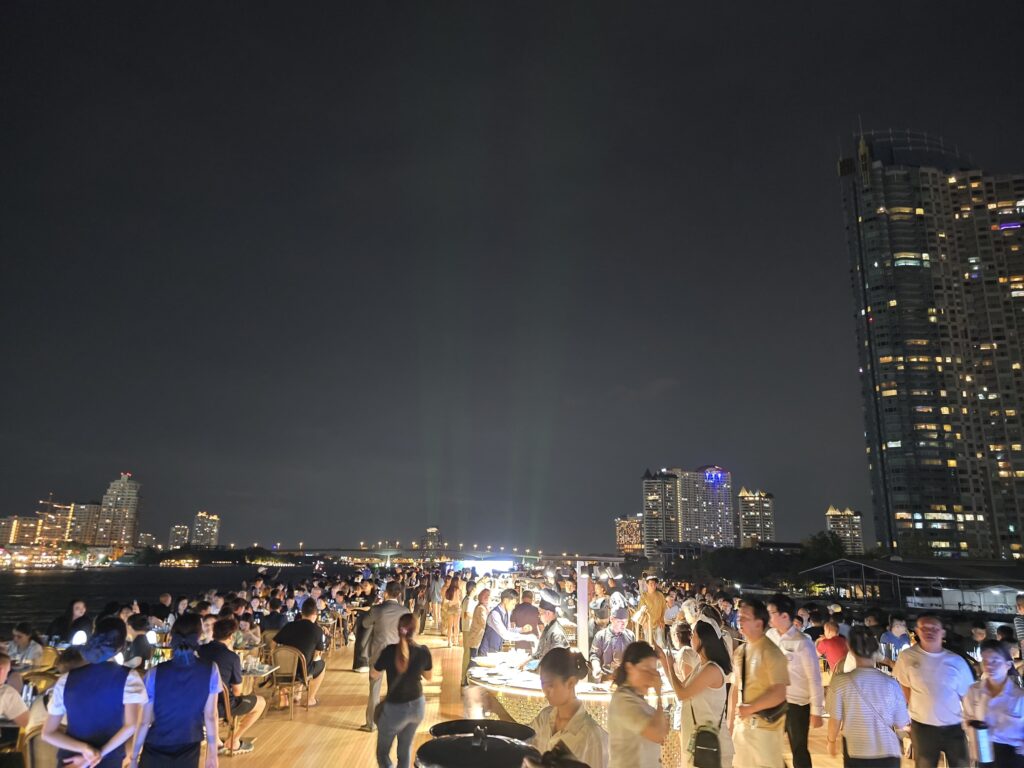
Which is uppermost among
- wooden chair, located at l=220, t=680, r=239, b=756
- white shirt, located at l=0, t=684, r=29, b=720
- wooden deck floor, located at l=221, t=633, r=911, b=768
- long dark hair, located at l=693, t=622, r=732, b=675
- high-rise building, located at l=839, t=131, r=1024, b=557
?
high-rise building, located at l=839, t=131, r=1024, b=557

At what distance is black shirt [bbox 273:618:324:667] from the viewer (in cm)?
960

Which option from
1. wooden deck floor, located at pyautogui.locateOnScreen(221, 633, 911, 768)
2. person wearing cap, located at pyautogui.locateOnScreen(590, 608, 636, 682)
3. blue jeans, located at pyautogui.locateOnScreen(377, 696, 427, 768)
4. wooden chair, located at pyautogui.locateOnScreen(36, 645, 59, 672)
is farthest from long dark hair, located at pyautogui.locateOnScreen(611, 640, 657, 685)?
wooden chair, located at pyautogui.locateOnScreen(36, 645, 59, 672)

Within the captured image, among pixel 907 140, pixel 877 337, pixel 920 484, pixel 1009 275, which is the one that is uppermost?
pixel 907 140

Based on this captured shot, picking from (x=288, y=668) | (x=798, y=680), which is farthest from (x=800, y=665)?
(x=288, y=668)

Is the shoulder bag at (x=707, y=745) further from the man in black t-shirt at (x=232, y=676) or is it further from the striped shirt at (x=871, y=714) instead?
the man in black t-shirt at (x=232, y=676)

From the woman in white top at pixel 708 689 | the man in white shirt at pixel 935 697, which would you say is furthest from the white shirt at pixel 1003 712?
the woman in white top at pixel 708 689

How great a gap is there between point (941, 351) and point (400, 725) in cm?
11433

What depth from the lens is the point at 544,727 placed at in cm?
329

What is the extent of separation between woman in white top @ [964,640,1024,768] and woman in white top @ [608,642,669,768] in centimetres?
333

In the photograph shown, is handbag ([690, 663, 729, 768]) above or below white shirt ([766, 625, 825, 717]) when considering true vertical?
below

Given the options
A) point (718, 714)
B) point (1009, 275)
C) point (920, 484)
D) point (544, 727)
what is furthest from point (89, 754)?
point (1009, 275)

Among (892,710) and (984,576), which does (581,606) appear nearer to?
(892,710)

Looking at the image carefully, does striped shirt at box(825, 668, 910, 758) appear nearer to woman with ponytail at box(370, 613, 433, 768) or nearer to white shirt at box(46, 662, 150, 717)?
woman with ponytail at box(370, 613, 433, 768)

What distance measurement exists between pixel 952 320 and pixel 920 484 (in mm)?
27388
